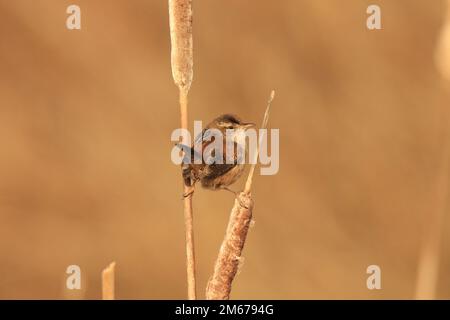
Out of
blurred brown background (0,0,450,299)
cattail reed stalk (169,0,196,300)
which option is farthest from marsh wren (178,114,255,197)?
blurred brown background (0,0,450,299)

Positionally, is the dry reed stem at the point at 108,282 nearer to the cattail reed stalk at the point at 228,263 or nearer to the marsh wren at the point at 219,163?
the cattail reed stalk at the point at 228,263

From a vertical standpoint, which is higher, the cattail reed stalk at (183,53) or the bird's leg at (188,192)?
the cattail reed stalk at (183,53)

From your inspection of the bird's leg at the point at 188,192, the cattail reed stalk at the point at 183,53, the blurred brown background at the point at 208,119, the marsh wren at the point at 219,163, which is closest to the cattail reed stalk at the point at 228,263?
the cattail reed stalk at the point at 183,53

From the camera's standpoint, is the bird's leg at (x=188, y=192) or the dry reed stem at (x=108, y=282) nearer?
the dry reed stem at (x=108, y=282)

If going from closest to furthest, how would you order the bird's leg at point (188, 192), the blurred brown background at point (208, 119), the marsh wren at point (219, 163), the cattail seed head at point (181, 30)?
the cattail seed head at point (181, 30)
the bird's leg at point (188, 192)
the marsh wren at point (219, 163)
the blurred brown background at point (208, 119)

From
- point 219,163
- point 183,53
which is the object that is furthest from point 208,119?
point 183,53

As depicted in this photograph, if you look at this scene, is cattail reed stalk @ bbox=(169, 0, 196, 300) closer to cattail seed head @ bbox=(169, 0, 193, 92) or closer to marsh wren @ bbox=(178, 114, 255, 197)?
cattail seed head @ bbox=(169, 0, 193, 92)

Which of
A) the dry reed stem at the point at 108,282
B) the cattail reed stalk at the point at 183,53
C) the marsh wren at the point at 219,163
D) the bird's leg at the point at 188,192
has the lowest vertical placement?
the dry reed stem at the point at 108,282
